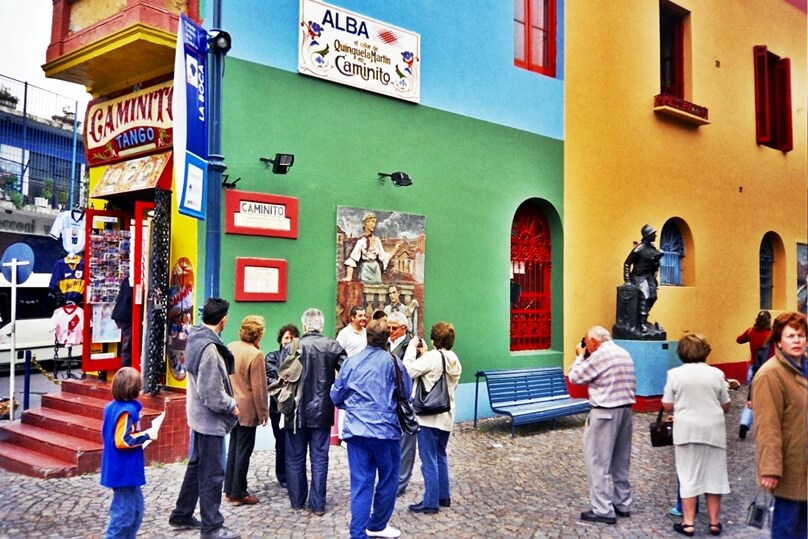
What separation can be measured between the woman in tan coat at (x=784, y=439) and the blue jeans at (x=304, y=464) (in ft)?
11.2

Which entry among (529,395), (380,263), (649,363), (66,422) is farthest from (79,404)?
(649,363)

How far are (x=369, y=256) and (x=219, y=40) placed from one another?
3269 mm

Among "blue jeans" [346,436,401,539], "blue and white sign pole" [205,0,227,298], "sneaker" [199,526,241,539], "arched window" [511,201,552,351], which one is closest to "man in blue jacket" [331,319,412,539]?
"blue jeans" [346,436,401,539]

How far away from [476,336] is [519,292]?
1307mm

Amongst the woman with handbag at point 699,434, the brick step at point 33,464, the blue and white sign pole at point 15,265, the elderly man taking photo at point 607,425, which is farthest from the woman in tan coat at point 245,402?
the blue and white sign pole at point 15,265

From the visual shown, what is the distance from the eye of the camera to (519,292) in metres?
11.3

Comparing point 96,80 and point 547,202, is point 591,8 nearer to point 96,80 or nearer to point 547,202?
point 547,202

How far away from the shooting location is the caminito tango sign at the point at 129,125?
27.0 ft

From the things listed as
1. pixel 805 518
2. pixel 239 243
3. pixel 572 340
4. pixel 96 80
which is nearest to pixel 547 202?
pixel 572 340

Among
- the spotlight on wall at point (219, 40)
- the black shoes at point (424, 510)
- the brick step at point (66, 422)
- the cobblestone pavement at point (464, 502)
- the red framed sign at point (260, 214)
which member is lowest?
the cobblestone pavement at point (464, 502)

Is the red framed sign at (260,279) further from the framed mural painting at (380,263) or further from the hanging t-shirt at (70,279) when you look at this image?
the hanging t-shirt at (70,279)

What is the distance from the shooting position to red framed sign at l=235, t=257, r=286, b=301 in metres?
8.02

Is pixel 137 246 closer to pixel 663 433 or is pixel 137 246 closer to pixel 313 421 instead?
pixel 313 421

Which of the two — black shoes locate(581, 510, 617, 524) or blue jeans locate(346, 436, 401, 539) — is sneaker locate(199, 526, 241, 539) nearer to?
A: blue jeans locate(346, 436, 401, 539)
